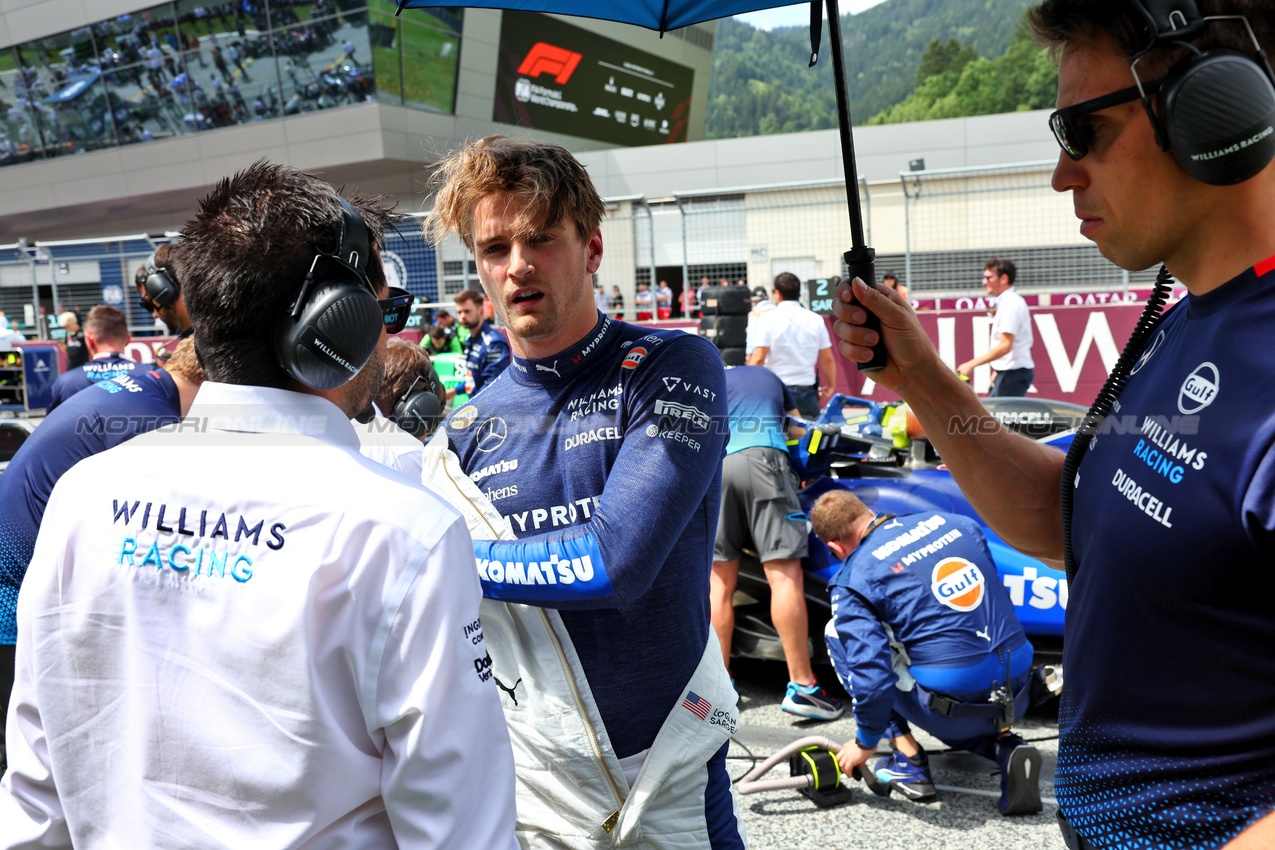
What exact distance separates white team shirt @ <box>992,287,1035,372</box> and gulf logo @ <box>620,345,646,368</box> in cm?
806

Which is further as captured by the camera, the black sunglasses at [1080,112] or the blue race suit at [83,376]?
the blue race suit at [83,376]

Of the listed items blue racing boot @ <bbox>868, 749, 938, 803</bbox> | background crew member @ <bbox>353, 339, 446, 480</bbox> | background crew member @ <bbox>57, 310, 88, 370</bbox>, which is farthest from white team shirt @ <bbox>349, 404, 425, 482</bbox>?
background crew member @ <bbox>57, 310, 88, 370</bbox>

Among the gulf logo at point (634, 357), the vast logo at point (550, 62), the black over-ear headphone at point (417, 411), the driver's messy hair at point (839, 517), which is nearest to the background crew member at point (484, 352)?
the black over-ear headphone at point (417, 411)

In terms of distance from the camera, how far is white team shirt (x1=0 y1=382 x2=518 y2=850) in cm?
110

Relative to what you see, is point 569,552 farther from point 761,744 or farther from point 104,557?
point 761,744

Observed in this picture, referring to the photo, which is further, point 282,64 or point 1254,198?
point 282,64

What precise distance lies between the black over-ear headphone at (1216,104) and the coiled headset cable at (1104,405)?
318 millimetres

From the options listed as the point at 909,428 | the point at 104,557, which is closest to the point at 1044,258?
the point at 909,428

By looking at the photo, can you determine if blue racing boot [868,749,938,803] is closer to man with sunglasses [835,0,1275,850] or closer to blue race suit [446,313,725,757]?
blue race suit [446,313,725,757]

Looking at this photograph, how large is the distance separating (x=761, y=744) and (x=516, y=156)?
3177 millimetres

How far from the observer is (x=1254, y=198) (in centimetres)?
→ 119

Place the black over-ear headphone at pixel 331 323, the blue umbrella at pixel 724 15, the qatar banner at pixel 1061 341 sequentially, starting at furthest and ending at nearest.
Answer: the qatar banner at pixel 1061 341
the blue umbrella at pixel 724 15
the black over-ear headphone at pixel 331 323

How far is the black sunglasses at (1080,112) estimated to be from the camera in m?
1.25

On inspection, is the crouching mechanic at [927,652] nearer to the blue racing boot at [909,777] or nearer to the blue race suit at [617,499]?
the blue racing boot at [909,777]
